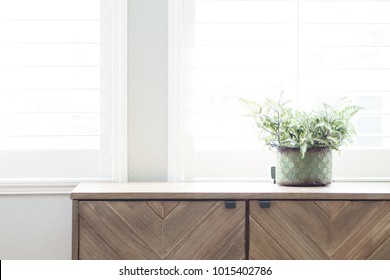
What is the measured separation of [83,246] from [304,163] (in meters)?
0.97

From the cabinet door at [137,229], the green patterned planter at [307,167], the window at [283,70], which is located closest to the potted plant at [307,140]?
the green patterned planter at [307,167]

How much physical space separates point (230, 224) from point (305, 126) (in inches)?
21.0

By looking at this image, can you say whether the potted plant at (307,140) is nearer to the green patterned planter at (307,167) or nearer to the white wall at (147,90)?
the green patterned planter at (307,167)

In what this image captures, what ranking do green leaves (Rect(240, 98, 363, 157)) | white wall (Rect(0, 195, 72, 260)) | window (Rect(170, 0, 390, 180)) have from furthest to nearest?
window (Rect(170, 0, 390, 180)), white wall (Rect(0, 195, 72, 260)), green leaves (Rect(240, 98, 363, 157))

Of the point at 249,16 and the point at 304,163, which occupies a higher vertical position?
the point at 249,16

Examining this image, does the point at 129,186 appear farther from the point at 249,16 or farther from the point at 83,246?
the point at 249,16

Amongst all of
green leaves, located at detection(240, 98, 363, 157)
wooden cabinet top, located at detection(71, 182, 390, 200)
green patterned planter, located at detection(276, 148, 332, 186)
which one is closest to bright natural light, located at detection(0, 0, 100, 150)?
wooden cabinet top, located at detection(71, 182, 390, 200)

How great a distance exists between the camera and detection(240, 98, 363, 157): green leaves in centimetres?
224

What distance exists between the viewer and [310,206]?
→ 6.83 ft

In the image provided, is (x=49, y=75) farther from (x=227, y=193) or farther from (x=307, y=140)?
(x=307, y=140)

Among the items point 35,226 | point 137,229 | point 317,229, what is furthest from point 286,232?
point 35,226

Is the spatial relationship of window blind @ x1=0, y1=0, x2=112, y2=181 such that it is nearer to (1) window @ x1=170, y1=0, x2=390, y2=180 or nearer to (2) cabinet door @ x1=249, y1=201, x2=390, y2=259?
(1) window @ x1=170, y1=0, x2=390, y2=180
